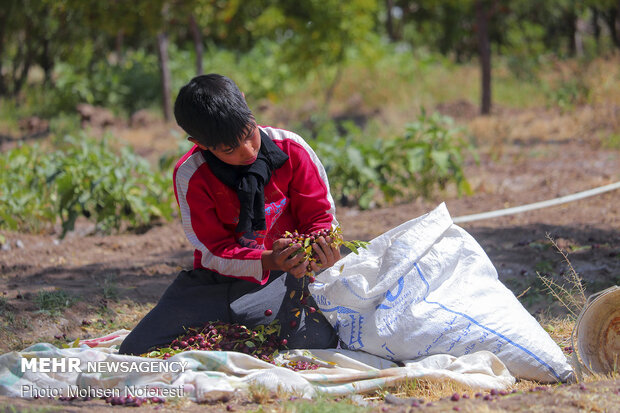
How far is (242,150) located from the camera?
250 centimetres

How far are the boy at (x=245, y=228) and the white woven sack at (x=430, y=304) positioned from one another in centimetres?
18

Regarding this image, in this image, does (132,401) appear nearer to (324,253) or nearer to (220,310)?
(220,310)

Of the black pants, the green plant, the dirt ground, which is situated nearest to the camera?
the black pants

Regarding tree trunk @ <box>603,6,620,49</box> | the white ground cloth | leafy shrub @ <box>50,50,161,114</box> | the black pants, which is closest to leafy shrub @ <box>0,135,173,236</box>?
the black pants

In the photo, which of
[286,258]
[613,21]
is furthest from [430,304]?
[613,21]

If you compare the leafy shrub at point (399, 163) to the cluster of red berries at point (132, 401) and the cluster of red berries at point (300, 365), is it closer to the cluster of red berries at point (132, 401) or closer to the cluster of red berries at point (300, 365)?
the cluster of red berries at point (300, 365)

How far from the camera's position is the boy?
251 centimetres

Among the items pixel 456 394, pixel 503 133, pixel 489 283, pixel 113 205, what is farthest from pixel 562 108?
pixel 456 394

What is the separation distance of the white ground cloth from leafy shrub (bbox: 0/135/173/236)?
8.35 feet

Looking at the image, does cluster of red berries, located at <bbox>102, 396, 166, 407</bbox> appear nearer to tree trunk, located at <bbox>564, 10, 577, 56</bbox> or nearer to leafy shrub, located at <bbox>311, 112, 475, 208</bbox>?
leafy shrub, located at <bbox>311, 112, 475, 208</bbox>

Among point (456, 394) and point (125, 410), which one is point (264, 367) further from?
point (456, 394)

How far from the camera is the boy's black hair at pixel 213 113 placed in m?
2.40

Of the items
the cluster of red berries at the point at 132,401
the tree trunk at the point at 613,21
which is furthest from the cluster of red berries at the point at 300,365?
the tree trunk at the point at 613,21

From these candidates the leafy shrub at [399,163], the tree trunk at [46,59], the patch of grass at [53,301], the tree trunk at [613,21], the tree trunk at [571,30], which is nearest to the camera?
the patch of grass at [53,301]
